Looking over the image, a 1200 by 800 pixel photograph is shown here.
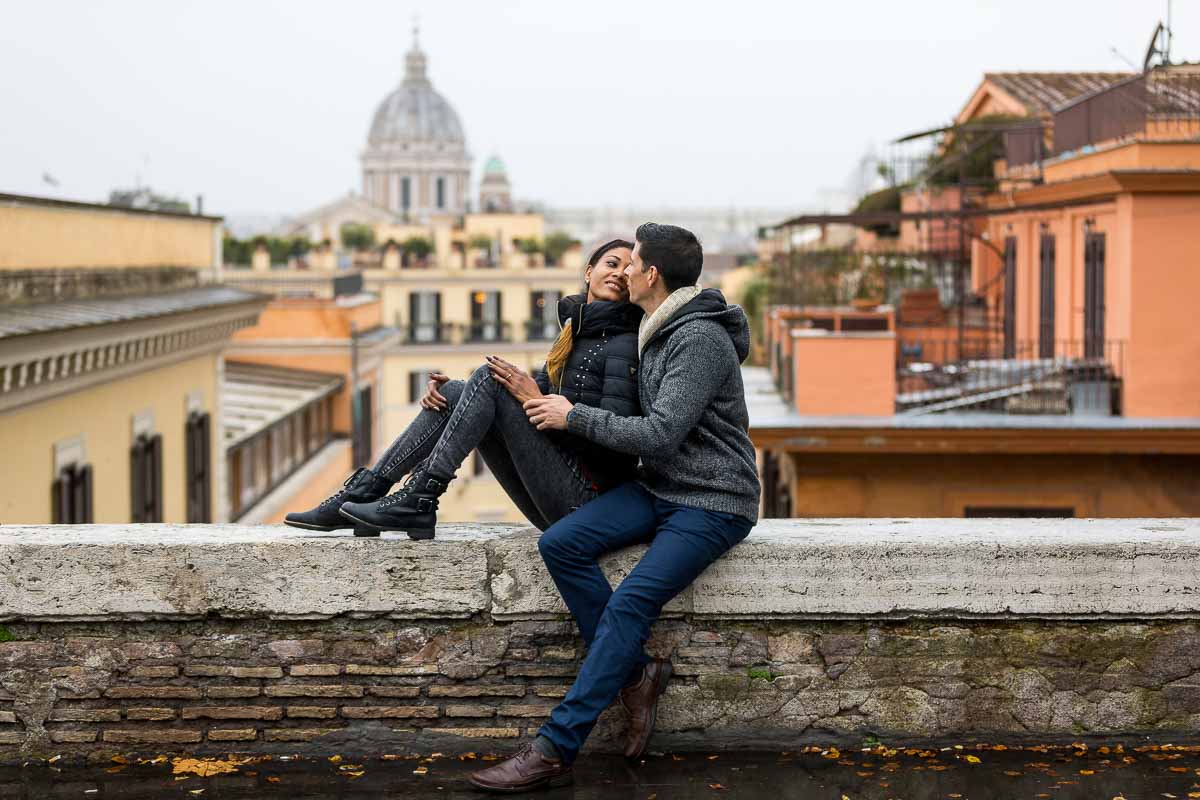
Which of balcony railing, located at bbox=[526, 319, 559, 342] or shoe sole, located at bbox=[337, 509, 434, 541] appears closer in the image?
shoe sole, located at bbox=[337, 509, 434, 541]

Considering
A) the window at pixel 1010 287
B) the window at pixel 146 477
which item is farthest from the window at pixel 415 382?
the window at pixel 146 477

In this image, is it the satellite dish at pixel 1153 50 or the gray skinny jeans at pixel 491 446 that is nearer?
the gray skinny jeans at pixel 491 446

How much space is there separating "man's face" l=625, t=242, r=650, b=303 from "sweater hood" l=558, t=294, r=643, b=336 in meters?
0.15

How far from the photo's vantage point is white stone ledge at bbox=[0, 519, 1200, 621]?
207 inches

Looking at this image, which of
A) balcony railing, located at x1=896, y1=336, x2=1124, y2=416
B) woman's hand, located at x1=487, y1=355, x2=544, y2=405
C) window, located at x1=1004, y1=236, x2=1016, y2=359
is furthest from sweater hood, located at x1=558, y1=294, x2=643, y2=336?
window, located at x1=1004, y1=236, x2=1016, y2=359

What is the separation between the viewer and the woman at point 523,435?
5207mm

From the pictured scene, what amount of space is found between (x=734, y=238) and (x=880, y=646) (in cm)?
13607

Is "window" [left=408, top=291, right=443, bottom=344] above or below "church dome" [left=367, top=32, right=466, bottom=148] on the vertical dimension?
below

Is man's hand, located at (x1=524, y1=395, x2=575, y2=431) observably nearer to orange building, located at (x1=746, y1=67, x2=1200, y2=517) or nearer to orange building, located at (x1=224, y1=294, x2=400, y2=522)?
orange building, located at (x1=746, y1=67, x2=1200, y2=517)

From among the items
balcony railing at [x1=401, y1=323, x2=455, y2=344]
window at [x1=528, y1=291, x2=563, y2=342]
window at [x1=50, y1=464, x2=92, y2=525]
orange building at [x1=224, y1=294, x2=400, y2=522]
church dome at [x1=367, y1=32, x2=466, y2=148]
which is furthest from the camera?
church dome at [x1=367, y1=32, x2=466, y2=148]

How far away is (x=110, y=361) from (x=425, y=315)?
54980mm

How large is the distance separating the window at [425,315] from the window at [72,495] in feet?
178

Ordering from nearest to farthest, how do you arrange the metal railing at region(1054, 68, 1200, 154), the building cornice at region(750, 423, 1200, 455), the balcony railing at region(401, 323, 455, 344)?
the building cornice at region(750, 423, 1200, 455) → the metal railing at region(1054, 68, 1200, 154) → the balcony railing at region(401, 323, 455, 344)

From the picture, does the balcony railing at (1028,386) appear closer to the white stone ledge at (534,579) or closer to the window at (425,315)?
the white stone ledge at (534,579)
